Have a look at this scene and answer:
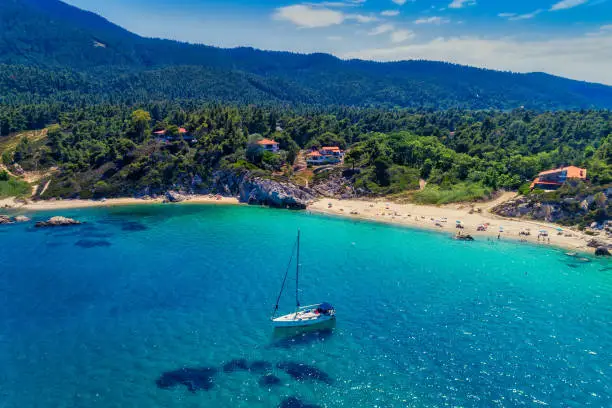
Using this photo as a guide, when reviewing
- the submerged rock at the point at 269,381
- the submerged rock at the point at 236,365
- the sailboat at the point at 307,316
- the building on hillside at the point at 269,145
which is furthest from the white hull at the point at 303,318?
the building on hillside at the point at 269,145

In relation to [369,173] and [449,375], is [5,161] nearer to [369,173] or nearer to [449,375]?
[369,173]

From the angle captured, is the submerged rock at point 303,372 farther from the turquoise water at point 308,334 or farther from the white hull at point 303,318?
the white hull at point 303,318

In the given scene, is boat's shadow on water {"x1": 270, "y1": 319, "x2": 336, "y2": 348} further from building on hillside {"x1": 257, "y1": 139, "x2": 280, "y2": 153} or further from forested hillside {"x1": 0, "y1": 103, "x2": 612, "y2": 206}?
building on hillside {"x1": 257, "y1": 139, "x2": 280, "y2": 153}

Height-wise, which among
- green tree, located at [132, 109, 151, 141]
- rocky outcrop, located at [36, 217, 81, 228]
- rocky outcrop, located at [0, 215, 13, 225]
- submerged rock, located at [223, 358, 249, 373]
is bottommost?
rocky outcrop, located at [0, 215, 13, 225]

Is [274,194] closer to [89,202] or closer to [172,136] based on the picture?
[172,136]

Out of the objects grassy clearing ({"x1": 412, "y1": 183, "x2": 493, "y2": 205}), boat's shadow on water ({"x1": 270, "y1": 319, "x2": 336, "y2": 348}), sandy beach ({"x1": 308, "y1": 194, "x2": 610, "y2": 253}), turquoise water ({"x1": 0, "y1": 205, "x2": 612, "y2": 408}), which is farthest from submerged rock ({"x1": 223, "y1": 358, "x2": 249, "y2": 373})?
grassy clearing ({"x1": 412, "y1": 183, "x2": 493, "y2": 205})

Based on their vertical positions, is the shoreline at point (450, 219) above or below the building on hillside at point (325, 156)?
below

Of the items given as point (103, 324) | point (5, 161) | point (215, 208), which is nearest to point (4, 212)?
point (5, 161)
